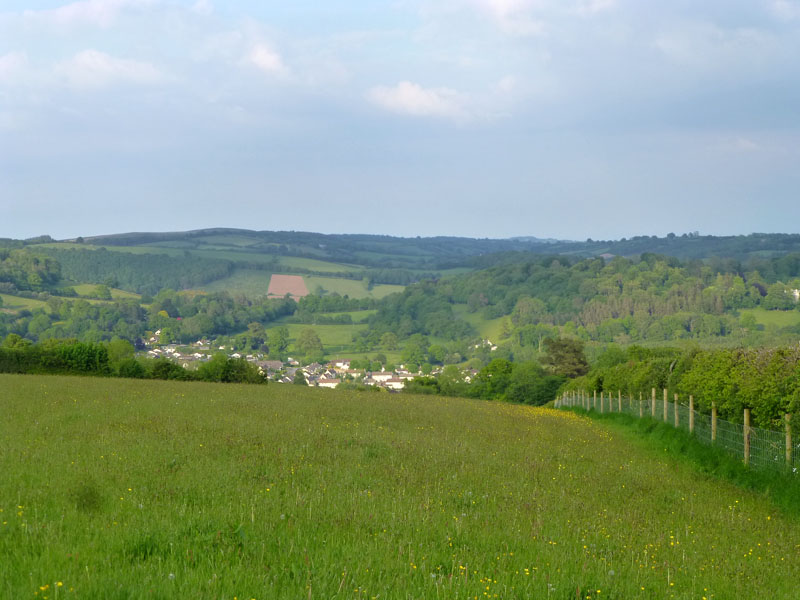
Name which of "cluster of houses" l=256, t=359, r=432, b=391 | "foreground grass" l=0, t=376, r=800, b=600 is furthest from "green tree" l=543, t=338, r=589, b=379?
"foreground grass" l=0, t=376, r=800, b=600

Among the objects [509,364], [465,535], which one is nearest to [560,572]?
[465,535]

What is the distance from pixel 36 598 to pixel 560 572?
4618mm

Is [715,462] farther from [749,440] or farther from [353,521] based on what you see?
[353,521]

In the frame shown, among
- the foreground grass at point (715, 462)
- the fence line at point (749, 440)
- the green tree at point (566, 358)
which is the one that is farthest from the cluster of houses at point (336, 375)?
the fence line at point (749, 440)

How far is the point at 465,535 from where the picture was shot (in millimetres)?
8805

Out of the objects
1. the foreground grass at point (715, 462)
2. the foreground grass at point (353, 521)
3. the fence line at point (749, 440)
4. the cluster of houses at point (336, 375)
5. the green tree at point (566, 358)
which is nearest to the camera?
the foreground grass at point (353, 521)

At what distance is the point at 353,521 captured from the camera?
909 cm

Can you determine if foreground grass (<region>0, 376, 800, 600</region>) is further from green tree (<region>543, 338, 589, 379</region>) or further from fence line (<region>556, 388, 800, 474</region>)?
green tree (<region>543, 338, 589, 379</region>)

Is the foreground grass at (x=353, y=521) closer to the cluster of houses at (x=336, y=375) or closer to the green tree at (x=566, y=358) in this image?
the green tree at (x=566, y=358)

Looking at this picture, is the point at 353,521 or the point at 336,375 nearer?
the point at 353,521

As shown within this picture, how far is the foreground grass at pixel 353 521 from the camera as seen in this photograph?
6848mm

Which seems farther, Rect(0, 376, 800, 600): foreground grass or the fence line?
the fence line

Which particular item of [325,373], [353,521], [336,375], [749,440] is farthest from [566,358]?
[353,521]

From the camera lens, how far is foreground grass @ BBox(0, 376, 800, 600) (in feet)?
22.5
